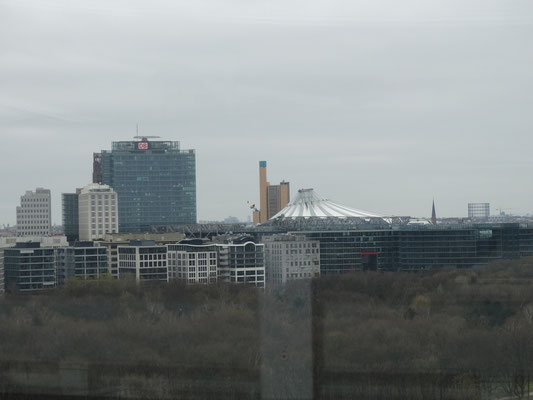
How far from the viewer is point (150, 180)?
32.3 metres

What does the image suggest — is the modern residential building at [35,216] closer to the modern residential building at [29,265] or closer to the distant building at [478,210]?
the modern residential building at [29,265]

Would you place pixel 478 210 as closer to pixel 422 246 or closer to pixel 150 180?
pixel 422 246

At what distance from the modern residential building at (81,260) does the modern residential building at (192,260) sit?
1346mm

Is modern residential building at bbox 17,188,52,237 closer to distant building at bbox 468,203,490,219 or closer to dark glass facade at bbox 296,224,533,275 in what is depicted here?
dark glass facade at bbox 296,224,533,275

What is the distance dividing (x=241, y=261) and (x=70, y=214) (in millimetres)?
10644

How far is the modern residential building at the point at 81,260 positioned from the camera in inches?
594

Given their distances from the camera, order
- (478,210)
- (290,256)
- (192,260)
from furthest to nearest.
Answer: (192,260), (290,256), (478,210)

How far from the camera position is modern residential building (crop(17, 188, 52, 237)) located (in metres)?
19.9

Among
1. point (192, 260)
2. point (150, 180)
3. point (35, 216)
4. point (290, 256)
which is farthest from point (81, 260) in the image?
point (150, 180)

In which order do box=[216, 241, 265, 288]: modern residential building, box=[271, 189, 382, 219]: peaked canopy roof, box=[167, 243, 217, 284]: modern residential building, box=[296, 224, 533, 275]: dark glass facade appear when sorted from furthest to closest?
box=[271, 189, 382, 219]: peaked canopy roof, box=[296, 224, 533, 275]: dark glass facade, box=[167, 243, 217, 284]: modern residential building, box=[216, 241, 265, 288]: modern residential building

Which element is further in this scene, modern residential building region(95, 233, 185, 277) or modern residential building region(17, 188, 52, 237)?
modern residential building region(17, 188, 52, 237)

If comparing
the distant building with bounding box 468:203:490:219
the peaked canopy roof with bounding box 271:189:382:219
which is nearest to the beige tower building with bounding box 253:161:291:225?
the peaked canopy roof with bounding box 271:189:382:219

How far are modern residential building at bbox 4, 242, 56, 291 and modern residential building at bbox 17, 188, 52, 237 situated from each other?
8.92ft

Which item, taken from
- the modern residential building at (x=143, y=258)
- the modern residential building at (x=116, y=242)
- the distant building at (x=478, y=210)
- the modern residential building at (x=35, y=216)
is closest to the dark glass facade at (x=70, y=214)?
the modern residential building at (x=35, y=216)
